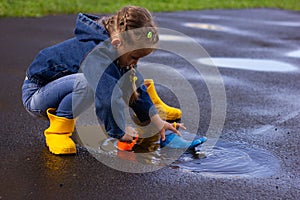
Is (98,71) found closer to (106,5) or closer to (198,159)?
(198,159)

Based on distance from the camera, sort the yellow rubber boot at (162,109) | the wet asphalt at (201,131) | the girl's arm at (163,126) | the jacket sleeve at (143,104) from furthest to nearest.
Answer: the yellow rubber boot at (162,109) → the jacket sleeve at (143,104) → the girl's arm at (163,126) → the wet asphalt at (201,131)

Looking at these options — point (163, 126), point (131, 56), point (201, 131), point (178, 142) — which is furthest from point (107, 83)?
point (201, 131)

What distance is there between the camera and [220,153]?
3.83m

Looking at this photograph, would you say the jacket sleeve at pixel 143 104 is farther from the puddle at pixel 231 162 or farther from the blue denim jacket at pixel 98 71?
the puddle at pixel 231 162

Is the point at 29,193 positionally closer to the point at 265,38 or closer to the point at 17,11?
the point at 265,38

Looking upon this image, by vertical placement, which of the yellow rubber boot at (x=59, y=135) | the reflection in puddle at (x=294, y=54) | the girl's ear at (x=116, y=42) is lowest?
A: the reflection in puddle at (x=294, y=54)

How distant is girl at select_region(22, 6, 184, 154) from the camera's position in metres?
3.50

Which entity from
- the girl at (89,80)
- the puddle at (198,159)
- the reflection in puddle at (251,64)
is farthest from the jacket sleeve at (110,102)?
the reflection in puddle at (251,64)

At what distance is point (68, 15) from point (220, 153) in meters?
7.46

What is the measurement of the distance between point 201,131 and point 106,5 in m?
8.45

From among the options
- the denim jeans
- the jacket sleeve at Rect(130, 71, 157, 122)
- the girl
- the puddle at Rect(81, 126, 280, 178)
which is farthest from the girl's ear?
the puddle at Rect(81, 126, 280, 178)

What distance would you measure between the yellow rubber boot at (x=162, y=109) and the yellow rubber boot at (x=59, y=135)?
0.92 metres

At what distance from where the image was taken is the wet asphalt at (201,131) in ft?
10.5

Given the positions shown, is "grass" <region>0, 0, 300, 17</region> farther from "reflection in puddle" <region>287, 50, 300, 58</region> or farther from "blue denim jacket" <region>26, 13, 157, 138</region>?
"blue denim jacket" <region>26, 13, 157, 138</region>
